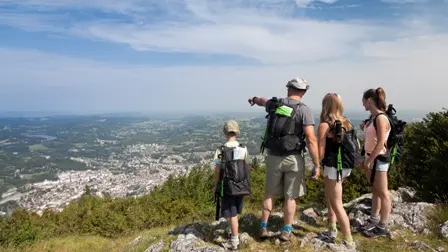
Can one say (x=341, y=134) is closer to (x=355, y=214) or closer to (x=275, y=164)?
(x=275, y=164)

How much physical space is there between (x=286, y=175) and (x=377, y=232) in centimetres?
203

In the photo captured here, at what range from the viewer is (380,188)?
5449 millimetres

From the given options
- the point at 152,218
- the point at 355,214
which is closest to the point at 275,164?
the point at 355,214

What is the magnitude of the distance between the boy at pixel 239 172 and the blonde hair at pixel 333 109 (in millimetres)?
1272

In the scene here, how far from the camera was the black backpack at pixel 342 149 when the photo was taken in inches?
190

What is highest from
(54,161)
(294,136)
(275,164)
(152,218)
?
(294,136)

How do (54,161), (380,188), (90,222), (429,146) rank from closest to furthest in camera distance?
(380,188)
(429,146)
(90,222)
(54,161)

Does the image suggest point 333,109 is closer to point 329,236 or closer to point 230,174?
point 230,174

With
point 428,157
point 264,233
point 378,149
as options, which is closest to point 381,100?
point 378,149

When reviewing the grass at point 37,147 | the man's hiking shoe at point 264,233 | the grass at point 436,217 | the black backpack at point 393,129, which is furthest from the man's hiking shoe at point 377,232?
the grass at point 37,147

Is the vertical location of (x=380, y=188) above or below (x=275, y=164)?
below

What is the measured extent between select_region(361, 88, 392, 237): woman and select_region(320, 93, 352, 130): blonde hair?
60 centimetres

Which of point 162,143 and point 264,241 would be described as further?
point 162,143

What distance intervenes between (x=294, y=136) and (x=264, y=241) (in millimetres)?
A: 1816
